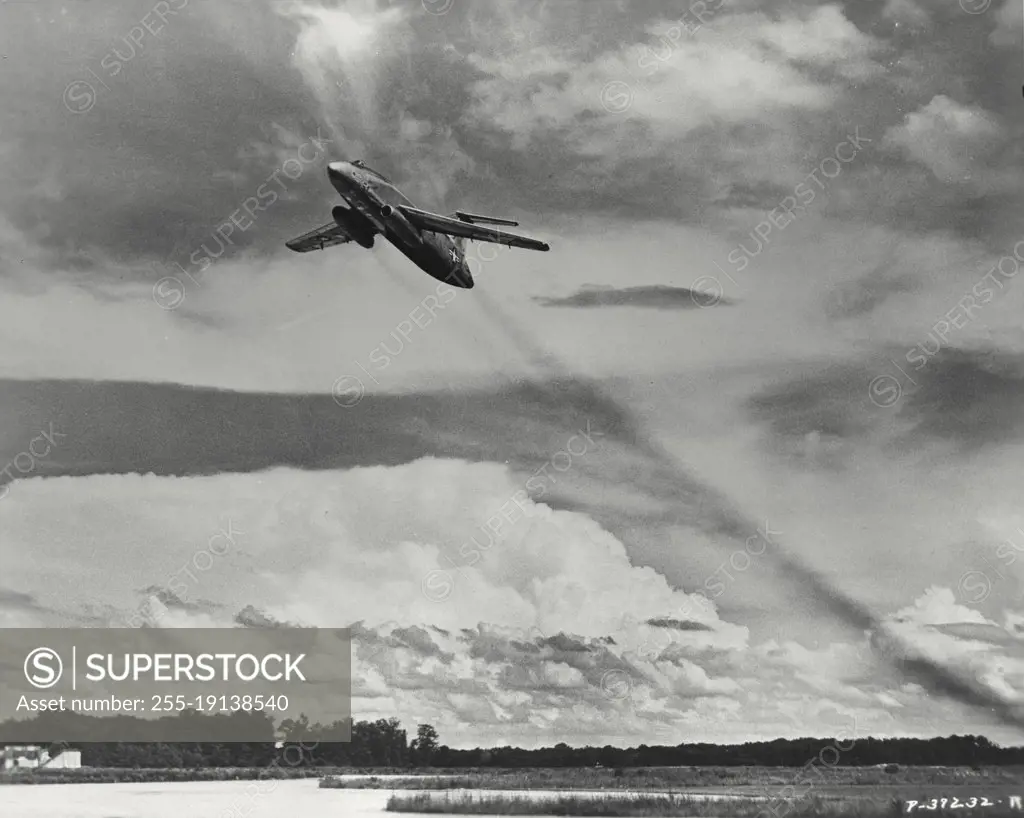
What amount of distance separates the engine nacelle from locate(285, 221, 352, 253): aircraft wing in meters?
0.24

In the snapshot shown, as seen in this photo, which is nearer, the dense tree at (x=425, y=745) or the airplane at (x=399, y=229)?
the airplane at (x=399, y=229)

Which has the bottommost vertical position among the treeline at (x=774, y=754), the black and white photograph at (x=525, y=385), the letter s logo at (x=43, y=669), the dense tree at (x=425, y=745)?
the treeline at (x=774, y=754)

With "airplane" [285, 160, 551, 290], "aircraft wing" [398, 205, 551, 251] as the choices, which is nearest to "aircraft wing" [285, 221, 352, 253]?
"airplane" [285, 160, 551, 290]

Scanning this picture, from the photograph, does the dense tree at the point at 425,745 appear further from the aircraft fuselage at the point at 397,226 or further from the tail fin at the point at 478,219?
the tail fin at the point at 478,219

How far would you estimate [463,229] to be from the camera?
1563 cm

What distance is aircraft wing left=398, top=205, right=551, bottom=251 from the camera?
1553 centimetres

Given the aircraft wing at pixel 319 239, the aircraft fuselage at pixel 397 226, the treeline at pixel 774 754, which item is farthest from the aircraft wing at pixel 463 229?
the treeline at pixel 774 754

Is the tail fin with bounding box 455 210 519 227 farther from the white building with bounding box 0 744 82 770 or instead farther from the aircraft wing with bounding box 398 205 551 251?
the white building with bounding box 0 744 82 770

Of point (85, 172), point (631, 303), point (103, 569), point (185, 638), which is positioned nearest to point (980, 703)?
point (631, 303)

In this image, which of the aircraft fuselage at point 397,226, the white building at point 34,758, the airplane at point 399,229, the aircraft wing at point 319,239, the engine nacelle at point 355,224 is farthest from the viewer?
the aircraft wing at point 319,239

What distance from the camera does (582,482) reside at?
16297 mm

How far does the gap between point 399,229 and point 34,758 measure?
8546mm

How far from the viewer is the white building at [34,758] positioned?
15.6 m

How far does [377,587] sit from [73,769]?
4760mm
